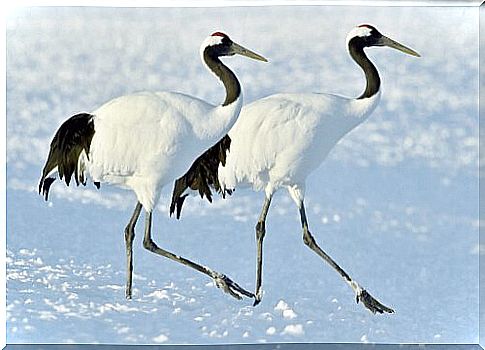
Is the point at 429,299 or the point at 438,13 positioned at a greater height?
the point at 438,13

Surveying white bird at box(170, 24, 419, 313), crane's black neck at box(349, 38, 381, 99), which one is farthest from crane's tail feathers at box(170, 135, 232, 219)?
crane's black neck at box(349, 38, 381, 99)

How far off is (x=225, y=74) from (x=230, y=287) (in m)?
0.64

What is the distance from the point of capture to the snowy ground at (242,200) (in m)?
3.44

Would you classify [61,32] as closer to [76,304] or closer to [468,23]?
[76,304]

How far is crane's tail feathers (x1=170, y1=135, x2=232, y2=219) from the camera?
3404 millimetres

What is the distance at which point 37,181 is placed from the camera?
11.3 ft

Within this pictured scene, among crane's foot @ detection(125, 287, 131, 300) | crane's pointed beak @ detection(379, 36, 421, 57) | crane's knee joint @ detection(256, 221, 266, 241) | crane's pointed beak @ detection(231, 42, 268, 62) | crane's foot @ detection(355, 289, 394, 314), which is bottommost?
crane's foot @ detection(125, 287, 131, 300)

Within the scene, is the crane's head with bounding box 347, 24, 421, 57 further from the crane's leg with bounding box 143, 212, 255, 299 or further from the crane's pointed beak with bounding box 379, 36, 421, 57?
the crane's leg with bounding box 143, 212, 255, 299

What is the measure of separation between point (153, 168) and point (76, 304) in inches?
19.2

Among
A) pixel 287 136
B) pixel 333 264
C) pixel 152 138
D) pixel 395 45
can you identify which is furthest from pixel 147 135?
pixel 395 45

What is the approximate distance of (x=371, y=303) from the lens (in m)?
3.45

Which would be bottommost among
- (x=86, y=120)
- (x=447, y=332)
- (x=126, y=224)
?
(x=447, y=332)

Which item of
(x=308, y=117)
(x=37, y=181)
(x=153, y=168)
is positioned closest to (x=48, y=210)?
(x=37, y=181)
